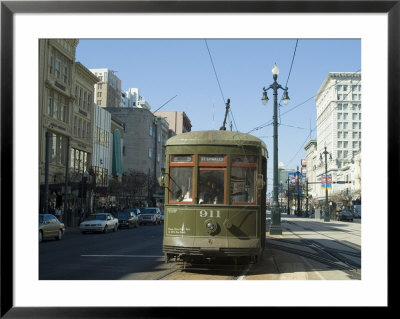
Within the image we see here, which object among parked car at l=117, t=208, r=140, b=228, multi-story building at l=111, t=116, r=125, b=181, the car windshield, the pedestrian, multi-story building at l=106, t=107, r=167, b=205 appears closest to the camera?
the car windshield

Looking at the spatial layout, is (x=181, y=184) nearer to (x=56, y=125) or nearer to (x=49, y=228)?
(x=49, y=228)

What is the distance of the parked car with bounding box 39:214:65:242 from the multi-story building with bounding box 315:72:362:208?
41.2 ft

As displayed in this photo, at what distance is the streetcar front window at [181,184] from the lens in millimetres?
11844

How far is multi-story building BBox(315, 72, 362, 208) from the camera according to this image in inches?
696

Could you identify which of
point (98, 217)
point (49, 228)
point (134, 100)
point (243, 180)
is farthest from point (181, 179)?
point (134, 100)

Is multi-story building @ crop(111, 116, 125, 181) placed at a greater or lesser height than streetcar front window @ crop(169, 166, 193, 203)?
greater

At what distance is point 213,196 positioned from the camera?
1170 centimetres

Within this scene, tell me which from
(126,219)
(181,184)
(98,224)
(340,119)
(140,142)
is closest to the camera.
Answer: (181,184)

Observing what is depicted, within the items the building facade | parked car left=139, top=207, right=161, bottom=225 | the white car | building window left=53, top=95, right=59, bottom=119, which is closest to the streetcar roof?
the white car

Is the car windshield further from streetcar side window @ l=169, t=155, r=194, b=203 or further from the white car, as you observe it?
streetcar side window @ l=169, t=155, r=194, b=203

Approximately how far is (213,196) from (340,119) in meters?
16.1

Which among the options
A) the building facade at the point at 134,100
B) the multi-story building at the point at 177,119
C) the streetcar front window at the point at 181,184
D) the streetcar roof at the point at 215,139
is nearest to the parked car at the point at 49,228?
the streetcar front window at the point at 181,184

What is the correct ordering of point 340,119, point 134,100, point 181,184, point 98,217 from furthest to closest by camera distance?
A: point 134,100
point 98,217
point 340,119
point 181,184

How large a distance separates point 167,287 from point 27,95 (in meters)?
4.12
